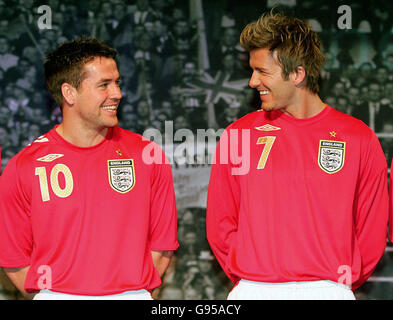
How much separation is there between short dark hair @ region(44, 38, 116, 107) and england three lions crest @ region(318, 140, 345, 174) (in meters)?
1.11

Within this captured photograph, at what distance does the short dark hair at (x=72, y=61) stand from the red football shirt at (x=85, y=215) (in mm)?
272

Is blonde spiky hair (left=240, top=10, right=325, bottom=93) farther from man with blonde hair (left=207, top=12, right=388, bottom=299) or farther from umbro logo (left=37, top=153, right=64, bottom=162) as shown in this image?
umbro logo (left=37, top=153, right=64, bottom=162)

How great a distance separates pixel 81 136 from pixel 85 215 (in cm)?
39

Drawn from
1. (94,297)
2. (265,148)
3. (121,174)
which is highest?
(265,148)

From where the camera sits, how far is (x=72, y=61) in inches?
124

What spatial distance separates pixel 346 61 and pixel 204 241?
1324 millimetres

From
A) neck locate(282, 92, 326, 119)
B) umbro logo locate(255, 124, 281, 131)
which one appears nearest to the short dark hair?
umbro logo locate(255, 124, 281, 131)

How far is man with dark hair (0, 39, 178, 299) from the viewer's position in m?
2.98

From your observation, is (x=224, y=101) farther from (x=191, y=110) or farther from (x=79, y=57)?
(x=79, y=57)

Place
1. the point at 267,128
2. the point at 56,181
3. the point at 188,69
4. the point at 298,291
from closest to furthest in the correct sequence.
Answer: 1. the point at 298,291
2. the point at 56,181
3. the point at 267,128
4. the point at 188,69

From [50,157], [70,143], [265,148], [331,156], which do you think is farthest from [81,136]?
[331,156]

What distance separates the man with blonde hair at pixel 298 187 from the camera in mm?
2941

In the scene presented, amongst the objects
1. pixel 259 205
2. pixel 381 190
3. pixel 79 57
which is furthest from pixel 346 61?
pixel 79 57

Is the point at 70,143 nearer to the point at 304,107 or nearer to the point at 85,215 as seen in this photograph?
the point at 85,215
